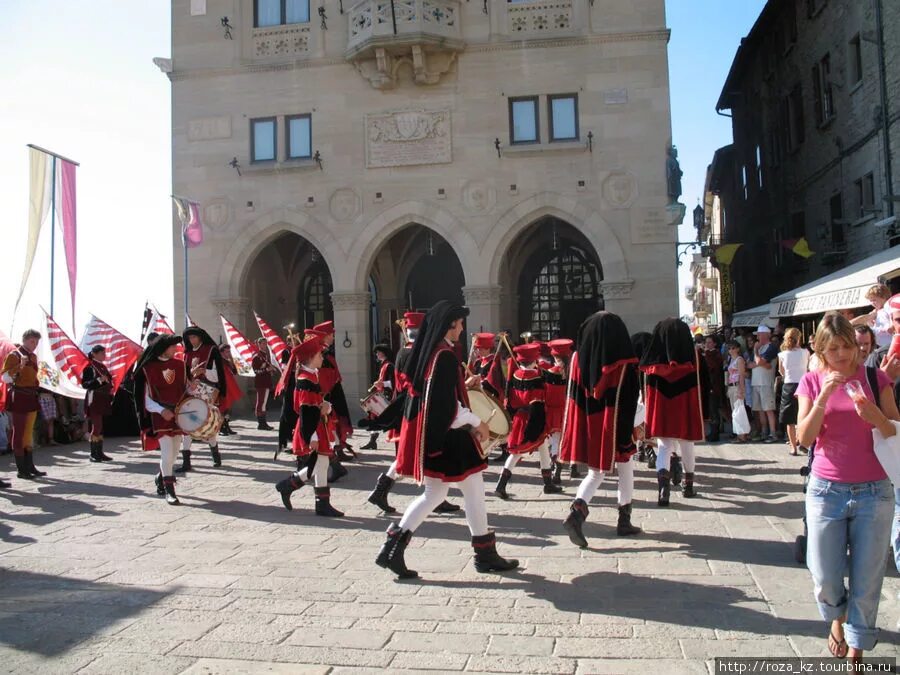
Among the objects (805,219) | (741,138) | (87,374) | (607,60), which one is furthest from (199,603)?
(741,138)

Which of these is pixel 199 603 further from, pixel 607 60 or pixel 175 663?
pixel 607 60

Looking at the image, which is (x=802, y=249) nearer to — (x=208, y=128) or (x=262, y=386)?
(x=262, y=386)

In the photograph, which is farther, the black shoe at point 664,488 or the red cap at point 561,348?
the red cap at point 561,348

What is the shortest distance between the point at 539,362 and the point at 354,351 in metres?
10.9

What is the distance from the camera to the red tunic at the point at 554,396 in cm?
998

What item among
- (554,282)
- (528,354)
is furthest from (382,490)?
(554,282)

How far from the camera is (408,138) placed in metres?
20.1

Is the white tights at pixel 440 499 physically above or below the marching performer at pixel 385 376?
below

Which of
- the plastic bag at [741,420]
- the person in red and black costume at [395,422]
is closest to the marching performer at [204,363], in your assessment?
the person in red and black costume at [395,422]

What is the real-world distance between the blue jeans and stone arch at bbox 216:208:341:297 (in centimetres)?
1722

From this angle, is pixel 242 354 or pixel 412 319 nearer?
pixel 412 319

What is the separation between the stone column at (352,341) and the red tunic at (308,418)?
12.0m

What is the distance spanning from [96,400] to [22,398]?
2.21m

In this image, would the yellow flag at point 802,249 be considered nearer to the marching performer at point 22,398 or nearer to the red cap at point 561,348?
the red cap at point 561,348
